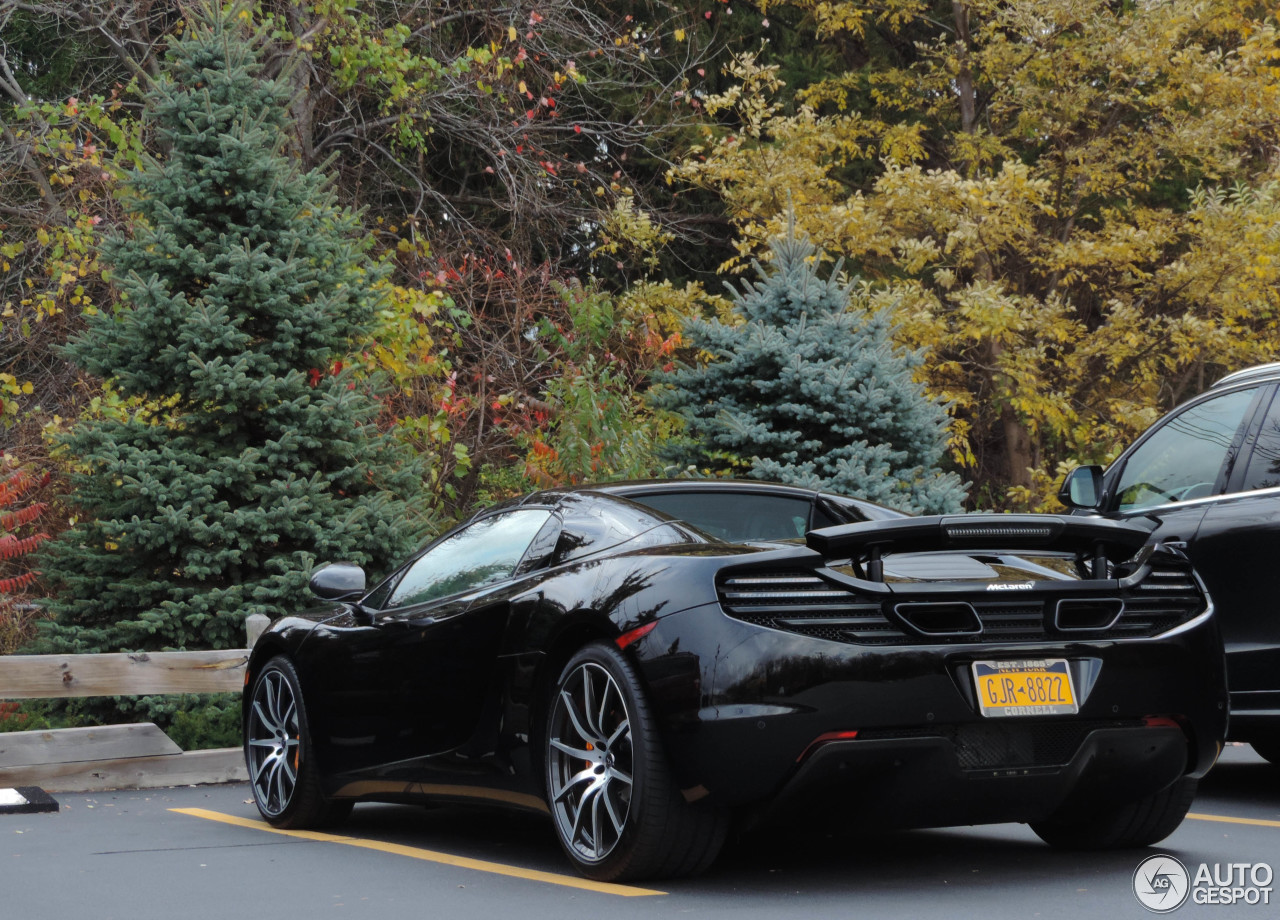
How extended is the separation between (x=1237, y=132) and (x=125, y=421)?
13536 millimetres

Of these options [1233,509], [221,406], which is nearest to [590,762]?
[1233,509]

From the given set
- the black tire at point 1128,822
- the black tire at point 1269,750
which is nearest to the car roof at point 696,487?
the black tire at point 1128,822

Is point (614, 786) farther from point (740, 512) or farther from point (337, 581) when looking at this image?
point (337, 581)

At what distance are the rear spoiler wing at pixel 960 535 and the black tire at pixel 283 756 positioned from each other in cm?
299

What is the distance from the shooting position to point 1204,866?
5363 mm

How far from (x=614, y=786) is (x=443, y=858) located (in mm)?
1282

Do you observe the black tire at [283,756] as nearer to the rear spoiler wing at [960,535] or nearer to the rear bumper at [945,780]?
the rear bumper at [945,780]

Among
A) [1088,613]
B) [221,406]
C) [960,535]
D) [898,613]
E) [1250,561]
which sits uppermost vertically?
[221,406]

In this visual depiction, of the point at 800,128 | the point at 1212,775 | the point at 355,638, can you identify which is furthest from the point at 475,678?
the point at 800,128

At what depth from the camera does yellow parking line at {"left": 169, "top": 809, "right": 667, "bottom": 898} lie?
5035 mm

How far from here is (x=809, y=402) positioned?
434 inches

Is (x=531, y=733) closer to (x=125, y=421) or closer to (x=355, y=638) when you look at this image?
(x=355, y=638)

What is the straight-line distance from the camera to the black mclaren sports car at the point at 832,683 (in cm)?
470

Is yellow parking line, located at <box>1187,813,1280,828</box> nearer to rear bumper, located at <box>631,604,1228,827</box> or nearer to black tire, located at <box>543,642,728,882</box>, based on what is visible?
rear bumper, located at <box>631,604,1228,827</box>
